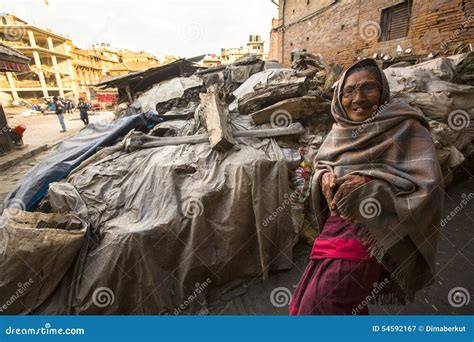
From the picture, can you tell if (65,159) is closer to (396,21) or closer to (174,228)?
(174,228)

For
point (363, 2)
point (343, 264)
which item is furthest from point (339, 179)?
point (363, 2)

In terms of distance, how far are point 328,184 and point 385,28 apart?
26.1 feet

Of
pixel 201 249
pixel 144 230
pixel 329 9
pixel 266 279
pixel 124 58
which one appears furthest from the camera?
pixel 124 58

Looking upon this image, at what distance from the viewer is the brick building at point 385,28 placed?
16.3 feet

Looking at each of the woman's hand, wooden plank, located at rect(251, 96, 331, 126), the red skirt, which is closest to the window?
wooden plank, located at rect(251, 96, 331, 126)

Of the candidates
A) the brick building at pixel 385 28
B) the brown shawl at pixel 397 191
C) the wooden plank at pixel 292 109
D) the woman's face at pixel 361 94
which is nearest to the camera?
the brown shawl at pixel 397 191

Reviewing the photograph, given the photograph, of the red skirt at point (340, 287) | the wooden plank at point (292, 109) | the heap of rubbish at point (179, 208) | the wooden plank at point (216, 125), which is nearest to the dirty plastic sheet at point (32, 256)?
the heap of rubbish at point (179, 208)

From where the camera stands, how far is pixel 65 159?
3445 mm

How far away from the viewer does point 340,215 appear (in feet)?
4.31

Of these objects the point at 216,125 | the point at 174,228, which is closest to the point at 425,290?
the point at 174,228

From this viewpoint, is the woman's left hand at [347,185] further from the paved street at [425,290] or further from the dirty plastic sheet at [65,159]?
the dirty plastic sheet at [65,159]

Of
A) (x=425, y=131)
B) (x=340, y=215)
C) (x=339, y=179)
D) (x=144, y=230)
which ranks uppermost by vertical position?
(x=425, y=131)

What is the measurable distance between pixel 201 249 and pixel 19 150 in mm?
8327

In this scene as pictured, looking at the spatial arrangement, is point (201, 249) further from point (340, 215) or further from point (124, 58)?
point (124, 58)
